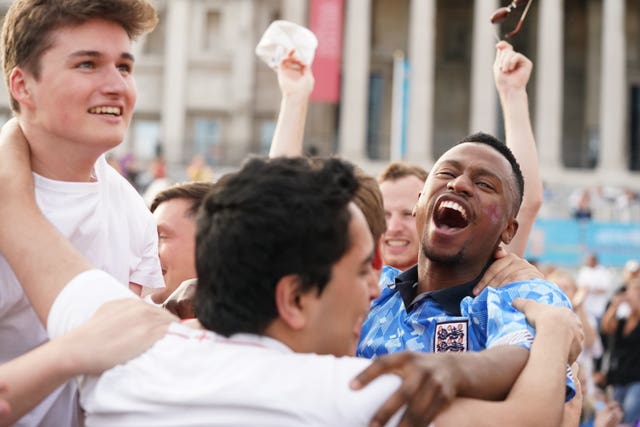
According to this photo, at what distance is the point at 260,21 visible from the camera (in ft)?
143

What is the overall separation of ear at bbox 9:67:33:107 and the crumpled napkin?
188 centimetres

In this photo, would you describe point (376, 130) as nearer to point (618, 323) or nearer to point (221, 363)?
point (618, 323)

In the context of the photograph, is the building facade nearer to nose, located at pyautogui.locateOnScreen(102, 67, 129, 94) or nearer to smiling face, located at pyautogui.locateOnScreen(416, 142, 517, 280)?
smiling face, located at pyautogui.locateOnScreen(416, 142, 517, 280)

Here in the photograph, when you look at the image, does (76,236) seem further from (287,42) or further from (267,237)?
(287,42)

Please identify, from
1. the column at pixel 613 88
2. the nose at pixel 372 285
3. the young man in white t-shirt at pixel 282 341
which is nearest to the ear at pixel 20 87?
the young man in white t-shirt at pixel 282 341

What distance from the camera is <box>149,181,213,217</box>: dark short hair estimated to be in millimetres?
4319

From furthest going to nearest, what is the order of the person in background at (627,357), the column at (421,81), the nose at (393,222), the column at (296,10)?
the column at (296,10), the column at (421,81), the person in background at (627,357), the nose at (393,222)

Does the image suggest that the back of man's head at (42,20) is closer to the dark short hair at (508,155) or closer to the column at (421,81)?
the dark short hair at (508,155)

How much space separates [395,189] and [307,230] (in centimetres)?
329

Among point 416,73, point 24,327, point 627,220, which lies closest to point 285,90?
point 24,327

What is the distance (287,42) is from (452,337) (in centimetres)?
214

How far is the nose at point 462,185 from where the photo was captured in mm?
3432

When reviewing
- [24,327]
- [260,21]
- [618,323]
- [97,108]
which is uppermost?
[260,21]

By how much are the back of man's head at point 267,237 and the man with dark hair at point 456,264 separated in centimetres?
94
